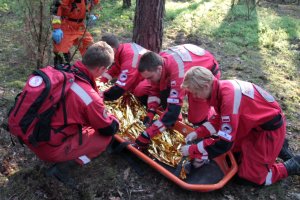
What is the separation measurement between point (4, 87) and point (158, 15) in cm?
282

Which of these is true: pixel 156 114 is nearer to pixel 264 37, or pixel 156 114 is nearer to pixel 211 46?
pixel 211 46

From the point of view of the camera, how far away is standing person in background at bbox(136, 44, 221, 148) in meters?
4.11

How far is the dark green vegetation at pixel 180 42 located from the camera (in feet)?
12.2

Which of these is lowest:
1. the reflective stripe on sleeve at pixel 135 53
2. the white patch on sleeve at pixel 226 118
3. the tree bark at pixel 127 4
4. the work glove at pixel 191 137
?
the work glove at pixel 191 137

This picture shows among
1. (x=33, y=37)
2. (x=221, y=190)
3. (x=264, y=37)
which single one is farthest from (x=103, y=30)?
(x=221, y=190)

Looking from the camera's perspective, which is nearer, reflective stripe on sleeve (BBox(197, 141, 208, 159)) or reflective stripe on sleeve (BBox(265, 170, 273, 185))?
reflective stripe on sleeve (BBox(197, 141, 208, 159))

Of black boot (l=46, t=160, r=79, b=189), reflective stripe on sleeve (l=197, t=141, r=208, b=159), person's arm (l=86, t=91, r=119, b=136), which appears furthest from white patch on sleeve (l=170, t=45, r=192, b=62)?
black boot (l=46, t=160, r=79, b=189)

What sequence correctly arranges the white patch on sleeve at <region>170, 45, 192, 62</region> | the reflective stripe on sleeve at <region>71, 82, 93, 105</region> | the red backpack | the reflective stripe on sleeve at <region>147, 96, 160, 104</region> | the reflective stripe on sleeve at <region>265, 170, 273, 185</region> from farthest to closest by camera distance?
1. the reflective stripe on sleeve at <region>147, 96, 160, 104</region>
2. the white patch on sleeve at <region>170, 45, 192, 62</region>
3. the reflective stripe on sleeve at <region>265, 170, 273, 185</region>
4. the reflective stripe on sleeve at <region>71, 82, 93, 105</region>
5. the red backpack

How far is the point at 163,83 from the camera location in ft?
14.7

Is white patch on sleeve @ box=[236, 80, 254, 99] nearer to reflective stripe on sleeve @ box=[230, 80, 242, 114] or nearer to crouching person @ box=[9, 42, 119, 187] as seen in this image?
reflective stripe on sleeve @ box=[230, 80, 242, 114]

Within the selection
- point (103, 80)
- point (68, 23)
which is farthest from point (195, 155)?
point (68, 23)

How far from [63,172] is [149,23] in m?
3.28

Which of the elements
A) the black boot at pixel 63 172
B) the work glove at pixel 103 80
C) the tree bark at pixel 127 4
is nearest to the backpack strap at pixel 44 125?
the black boot at pixel 63 172

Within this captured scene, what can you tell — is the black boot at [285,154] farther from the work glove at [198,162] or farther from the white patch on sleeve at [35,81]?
the white patch on sleeve at [35,81]
